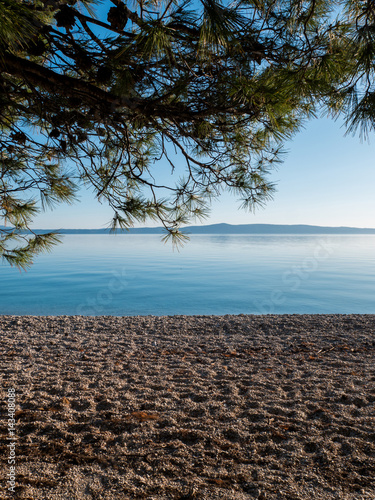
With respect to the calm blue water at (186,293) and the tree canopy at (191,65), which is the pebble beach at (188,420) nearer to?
the tree canopy at (191,65)

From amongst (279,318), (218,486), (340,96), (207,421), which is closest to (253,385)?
(207,421)

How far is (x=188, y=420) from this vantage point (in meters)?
2.21

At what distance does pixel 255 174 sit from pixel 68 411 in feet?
7.78

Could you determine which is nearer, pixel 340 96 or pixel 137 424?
pixel 340 96

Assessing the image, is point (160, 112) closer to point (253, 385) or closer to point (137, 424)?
point (137, 424)

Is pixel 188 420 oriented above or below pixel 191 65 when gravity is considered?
below

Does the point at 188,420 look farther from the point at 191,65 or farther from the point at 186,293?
the point at 186,293

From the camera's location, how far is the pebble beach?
5.25 feet

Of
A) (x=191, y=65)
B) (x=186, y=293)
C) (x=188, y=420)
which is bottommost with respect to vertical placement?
(x=186, y=293)

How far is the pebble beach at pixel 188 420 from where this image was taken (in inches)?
63.0

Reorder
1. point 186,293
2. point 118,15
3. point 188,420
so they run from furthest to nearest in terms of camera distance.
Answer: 1. point 186,293
2. point 188,420
3. point 118,15

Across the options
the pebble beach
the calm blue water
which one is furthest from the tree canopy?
the calm blue water

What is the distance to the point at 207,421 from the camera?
7.23ft

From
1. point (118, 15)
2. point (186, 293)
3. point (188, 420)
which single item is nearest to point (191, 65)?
point (118, 15)
